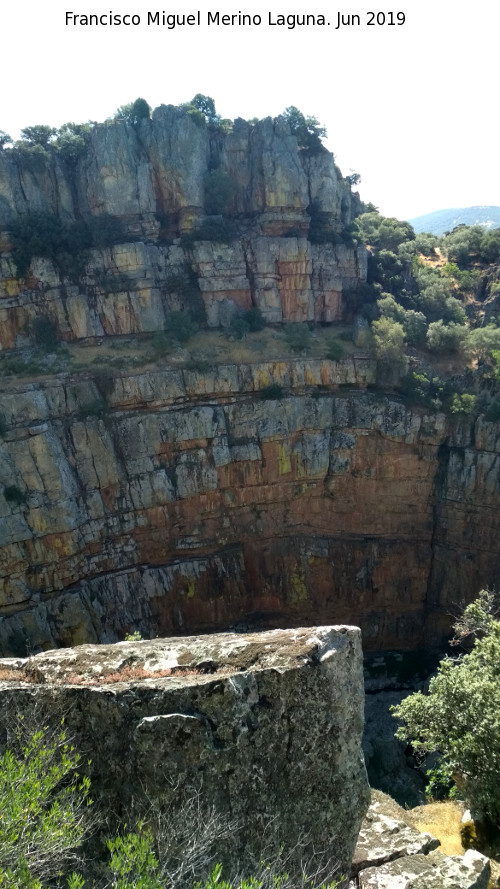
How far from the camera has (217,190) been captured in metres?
31.2

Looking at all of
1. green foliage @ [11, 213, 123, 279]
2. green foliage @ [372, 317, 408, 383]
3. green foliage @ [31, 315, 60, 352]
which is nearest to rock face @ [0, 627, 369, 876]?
green foliage @ [31, 315, 60, 352]

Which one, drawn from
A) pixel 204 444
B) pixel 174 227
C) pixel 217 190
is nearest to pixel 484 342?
pixel 204 444

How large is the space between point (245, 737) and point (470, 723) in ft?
21.4

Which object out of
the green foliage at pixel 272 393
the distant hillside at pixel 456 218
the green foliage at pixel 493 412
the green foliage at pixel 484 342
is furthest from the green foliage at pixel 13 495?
the distant hillside at pixel 456 218

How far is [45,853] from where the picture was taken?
6.02 m

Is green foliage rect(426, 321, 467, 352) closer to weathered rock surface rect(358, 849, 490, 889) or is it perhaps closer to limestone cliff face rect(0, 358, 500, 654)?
limestone cliff face rect(0, 358, 500, 654)

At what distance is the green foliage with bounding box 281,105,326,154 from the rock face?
31.3 metres

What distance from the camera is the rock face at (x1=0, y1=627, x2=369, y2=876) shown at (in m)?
7.01

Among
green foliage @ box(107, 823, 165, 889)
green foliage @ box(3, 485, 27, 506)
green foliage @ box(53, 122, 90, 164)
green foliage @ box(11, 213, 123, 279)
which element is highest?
green foliage @ box(53, 122, 90, 164)

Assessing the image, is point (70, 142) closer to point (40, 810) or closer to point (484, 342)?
point (484, 342)

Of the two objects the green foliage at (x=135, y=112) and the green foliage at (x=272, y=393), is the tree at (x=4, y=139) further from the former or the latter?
the green foliage at (x=272, y=393)

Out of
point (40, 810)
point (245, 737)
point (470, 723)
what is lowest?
Answer: point (470, 723)

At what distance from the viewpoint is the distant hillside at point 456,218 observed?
102812mm

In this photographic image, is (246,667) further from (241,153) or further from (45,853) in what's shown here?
(241,153)
